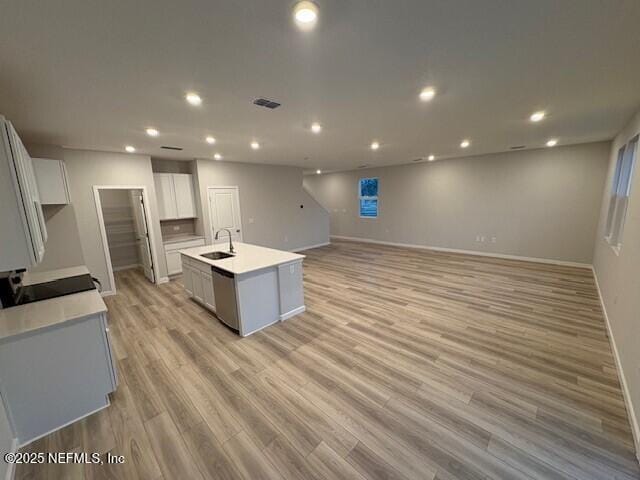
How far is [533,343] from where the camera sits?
2.79 metres

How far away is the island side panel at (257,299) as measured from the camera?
3.09m

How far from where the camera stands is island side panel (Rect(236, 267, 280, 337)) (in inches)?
122

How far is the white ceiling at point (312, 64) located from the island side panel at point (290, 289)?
1.92m

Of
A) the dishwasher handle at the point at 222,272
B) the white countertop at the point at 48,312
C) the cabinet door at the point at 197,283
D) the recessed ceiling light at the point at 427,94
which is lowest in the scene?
the cabinet door at the point at 197,283

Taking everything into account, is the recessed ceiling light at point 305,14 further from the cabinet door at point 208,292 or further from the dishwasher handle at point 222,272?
the cabinet door at point 208,292

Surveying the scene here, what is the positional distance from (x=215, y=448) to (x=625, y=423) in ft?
9.63

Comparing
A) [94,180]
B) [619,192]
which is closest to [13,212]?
[94,180]

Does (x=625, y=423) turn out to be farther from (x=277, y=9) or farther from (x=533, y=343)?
(x=277, y=9)

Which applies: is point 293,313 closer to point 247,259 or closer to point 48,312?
point 247,259

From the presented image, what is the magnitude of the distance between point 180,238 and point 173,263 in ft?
2.05

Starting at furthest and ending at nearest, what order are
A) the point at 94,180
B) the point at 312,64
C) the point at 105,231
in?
the point at 105,231 → the point at 94,180 → the point at 312,64

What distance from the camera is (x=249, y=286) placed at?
124 inches

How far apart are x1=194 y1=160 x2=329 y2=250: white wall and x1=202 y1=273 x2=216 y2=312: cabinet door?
2.53 meters

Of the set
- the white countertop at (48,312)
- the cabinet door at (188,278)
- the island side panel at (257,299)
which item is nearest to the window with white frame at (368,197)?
the island side panel at (257,299)
